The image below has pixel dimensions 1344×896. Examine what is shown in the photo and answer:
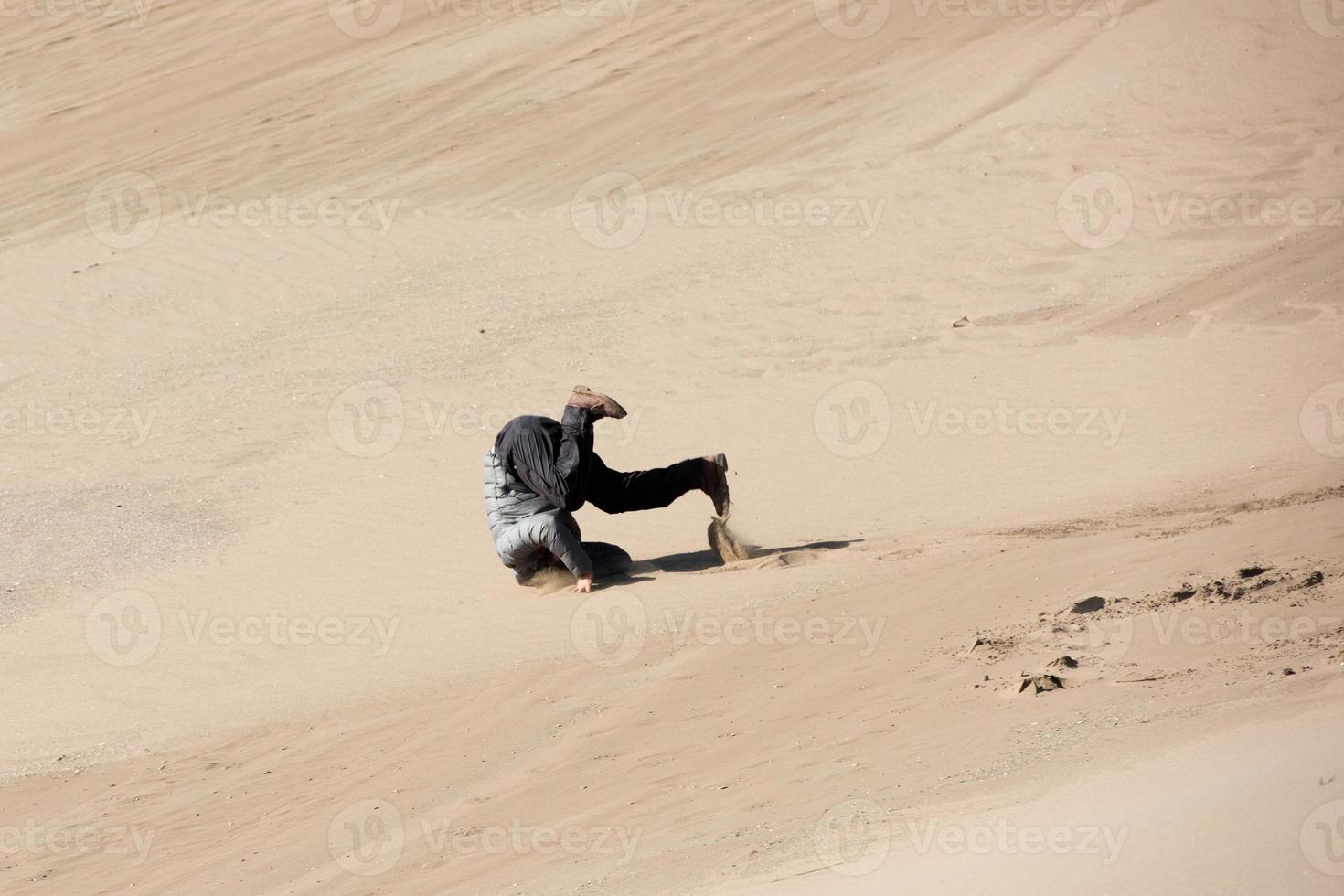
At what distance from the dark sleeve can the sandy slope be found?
0.57 metres

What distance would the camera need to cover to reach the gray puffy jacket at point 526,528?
767 centimetres

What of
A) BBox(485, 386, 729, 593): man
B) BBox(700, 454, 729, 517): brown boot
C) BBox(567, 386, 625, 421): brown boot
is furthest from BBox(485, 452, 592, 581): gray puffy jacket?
BBox(700, 454, 729, 517): brown boot

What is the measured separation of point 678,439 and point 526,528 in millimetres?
3230

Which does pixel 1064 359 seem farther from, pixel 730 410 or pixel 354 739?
pixel 354 739

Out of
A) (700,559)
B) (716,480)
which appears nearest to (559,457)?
(716,480)

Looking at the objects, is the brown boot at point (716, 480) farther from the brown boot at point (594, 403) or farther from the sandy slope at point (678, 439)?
the brown boot at point (594, 403)

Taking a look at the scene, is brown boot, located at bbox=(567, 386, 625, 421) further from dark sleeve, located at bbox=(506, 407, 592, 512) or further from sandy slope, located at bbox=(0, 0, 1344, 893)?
sandy slope, located at bbox=(0, 0, 1344, 893)

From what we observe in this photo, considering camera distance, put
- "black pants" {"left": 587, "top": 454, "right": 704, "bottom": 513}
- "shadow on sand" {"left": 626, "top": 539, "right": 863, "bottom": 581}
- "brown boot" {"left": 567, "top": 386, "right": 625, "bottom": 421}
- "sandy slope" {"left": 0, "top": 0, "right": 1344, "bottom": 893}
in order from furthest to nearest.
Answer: "shadow on sand" {"left": 626, "top": 539, "right": 863, "bottom": 581} < "black pants" {"left": 587, "top": 454, "right": 704, "bottom": 513} < "brown boot" {"left": 567, "top": 386, "right": 625, "bottom": 421} < "sandy slope" {"left": 0, "top": 0, "right": 1344, "bottom": 893}

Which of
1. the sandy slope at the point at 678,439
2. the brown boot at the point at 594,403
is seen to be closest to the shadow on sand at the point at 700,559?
the sandy slope at the point at 678,439

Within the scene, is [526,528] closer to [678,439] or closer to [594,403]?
[594,403]

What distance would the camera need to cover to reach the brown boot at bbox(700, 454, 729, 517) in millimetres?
7770

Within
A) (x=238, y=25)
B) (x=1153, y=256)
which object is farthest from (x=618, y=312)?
(x=238, y=25)

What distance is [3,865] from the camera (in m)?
5.68

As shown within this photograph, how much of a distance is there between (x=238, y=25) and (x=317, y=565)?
14.3 metres
